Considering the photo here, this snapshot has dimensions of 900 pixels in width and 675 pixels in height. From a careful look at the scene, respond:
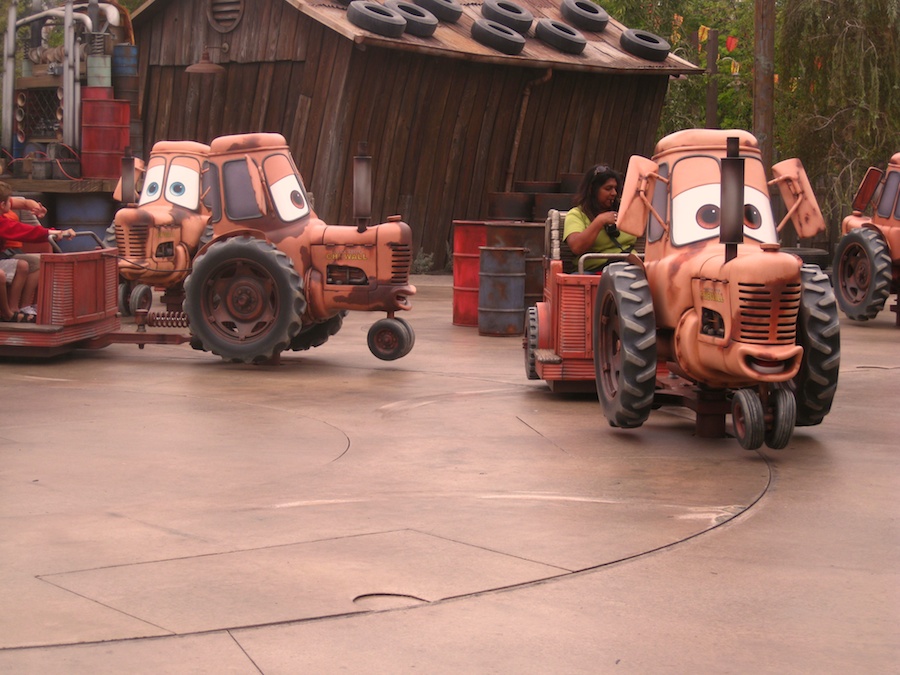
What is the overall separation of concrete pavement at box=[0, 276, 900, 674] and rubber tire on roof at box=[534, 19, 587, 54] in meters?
13.3

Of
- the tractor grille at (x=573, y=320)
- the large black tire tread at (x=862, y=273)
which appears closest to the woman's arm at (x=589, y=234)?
the tractor grille at (x=573, y=320)

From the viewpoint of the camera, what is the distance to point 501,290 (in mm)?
13766

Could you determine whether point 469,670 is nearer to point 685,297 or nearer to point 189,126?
point 685,297

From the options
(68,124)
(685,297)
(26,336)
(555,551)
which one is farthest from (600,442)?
(68,124)

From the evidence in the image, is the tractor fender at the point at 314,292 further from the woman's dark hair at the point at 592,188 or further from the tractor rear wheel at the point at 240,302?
the woman's dark hair at the point at 592,188

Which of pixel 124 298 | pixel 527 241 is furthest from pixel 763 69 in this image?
pixel 124 298

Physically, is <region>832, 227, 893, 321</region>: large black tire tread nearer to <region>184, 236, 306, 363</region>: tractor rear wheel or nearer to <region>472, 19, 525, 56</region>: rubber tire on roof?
<region>472, 19, 525, 56</region>: rubber tire on roof

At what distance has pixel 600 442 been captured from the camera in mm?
8180

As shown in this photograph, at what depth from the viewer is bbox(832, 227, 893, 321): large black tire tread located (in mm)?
15016

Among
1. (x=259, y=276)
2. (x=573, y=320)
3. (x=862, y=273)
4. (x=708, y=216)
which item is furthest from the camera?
(x=862, y=273)

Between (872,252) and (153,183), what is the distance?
7814 mm

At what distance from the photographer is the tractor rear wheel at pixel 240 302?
10852mm

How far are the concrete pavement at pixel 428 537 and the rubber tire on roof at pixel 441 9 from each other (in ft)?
42.2

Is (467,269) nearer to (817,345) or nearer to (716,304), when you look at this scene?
(817,345)
